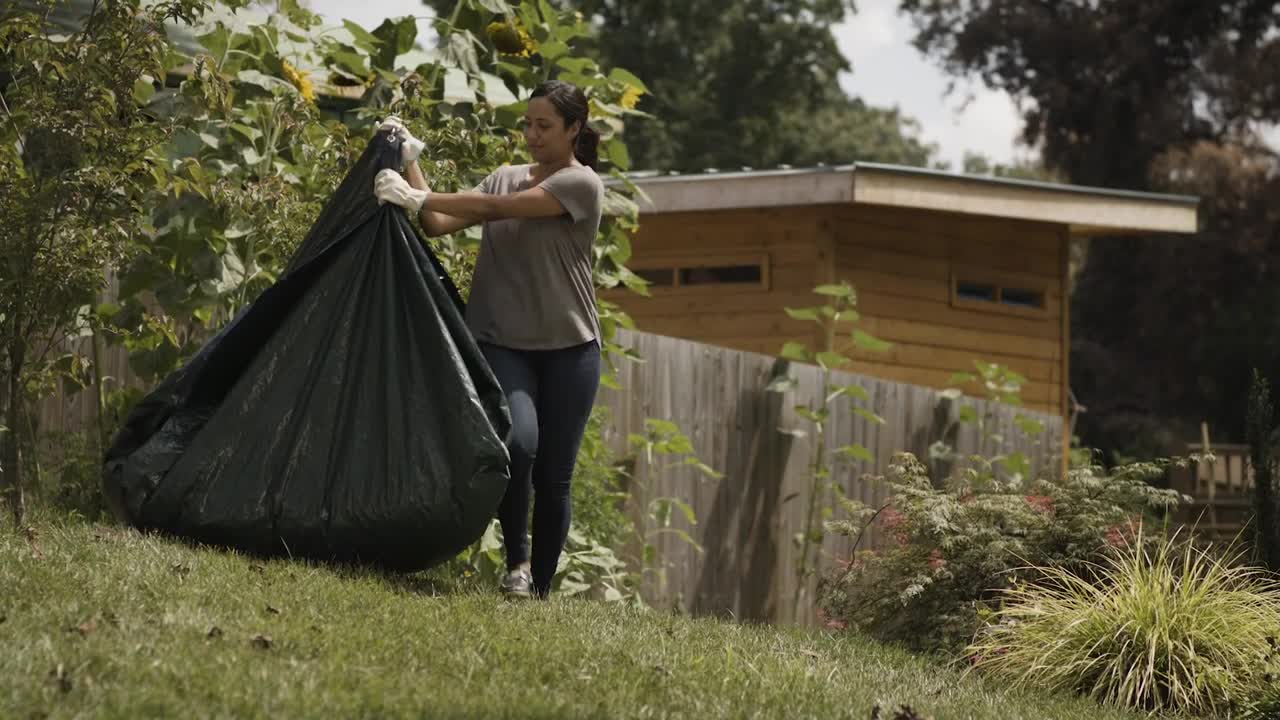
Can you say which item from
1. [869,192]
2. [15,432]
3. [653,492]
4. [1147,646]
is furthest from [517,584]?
[869,192]

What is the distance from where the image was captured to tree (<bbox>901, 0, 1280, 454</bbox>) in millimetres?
24078

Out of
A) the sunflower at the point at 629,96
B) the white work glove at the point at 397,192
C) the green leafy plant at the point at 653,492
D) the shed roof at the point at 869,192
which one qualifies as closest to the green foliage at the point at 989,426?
the shed roof at the point at 869,192

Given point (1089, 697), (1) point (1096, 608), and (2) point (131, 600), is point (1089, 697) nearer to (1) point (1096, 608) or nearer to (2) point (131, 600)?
(1) point (1096, 608)

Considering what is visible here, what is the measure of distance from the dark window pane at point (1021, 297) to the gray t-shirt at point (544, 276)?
9.85m

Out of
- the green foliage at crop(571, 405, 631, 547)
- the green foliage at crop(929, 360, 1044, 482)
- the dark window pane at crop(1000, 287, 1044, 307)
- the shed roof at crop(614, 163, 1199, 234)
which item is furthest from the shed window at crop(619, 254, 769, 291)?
the green foliage at crop(571, 405, 631, 547)

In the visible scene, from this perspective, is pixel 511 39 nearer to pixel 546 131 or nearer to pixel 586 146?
pixel 586 146

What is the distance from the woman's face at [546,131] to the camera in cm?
521

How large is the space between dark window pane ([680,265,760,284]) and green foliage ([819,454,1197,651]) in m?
6.37

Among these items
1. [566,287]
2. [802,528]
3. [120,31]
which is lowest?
[802,528]

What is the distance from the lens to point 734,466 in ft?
32.6

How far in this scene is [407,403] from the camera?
199 inches

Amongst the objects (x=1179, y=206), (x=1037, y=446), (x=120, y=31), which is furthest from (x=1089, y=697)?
(x=1179, y=206)

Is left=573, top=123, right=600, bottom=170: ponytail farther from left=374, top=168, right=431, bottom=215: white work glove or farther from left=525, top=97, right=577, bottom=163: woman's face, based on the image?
left=374, top=168, right=431, bottom=215: white work glove

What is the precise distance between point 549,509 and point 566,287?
735mm
